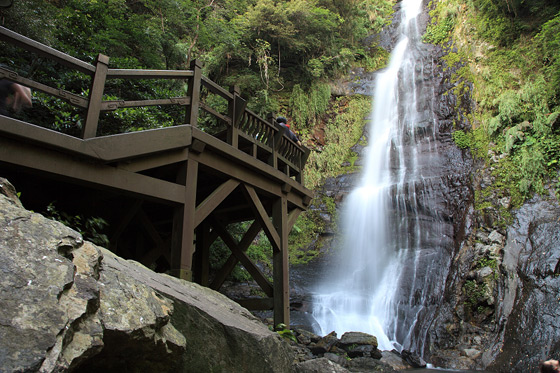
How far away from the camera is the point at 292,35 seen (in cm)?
2033

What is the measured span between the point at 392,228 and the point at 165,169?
10654mm

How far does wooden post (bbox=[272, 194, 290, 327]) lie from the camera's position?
712 cm

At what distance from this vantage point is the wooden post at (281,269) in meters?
7.12

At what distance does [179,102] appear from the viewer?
5.34 metres

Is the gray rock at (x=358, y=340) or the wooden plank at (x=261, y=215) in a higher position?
the wooden plank at (x=261, y=215)

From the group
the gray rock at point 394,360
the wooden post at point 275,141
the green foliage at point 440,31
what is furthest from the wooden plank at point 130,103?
the green foliage at point 440,31

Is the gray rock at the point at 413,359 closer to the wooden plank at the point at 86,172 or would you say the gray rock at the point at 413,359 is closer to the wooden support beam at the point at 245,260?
the wooden support beam at the point at 245,260

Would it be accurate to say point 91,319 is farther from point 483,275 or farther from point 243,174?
point 483,275

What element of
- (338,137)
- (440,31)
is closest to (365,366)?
(338,137)

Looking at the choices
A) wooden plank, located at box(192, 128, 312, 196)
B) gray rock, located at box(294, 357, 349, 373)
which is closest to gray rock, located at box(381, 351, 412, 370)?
wooden plank, located at box(192, 128, 312, 196)

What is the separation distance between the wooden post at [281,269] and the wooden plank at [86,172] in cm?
279

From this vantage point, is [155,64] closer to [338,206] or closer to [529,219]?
[338,206]

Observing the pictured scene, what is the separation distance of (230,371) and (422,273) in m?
10.7

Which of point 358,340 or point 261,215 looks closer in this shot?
point 261,215
